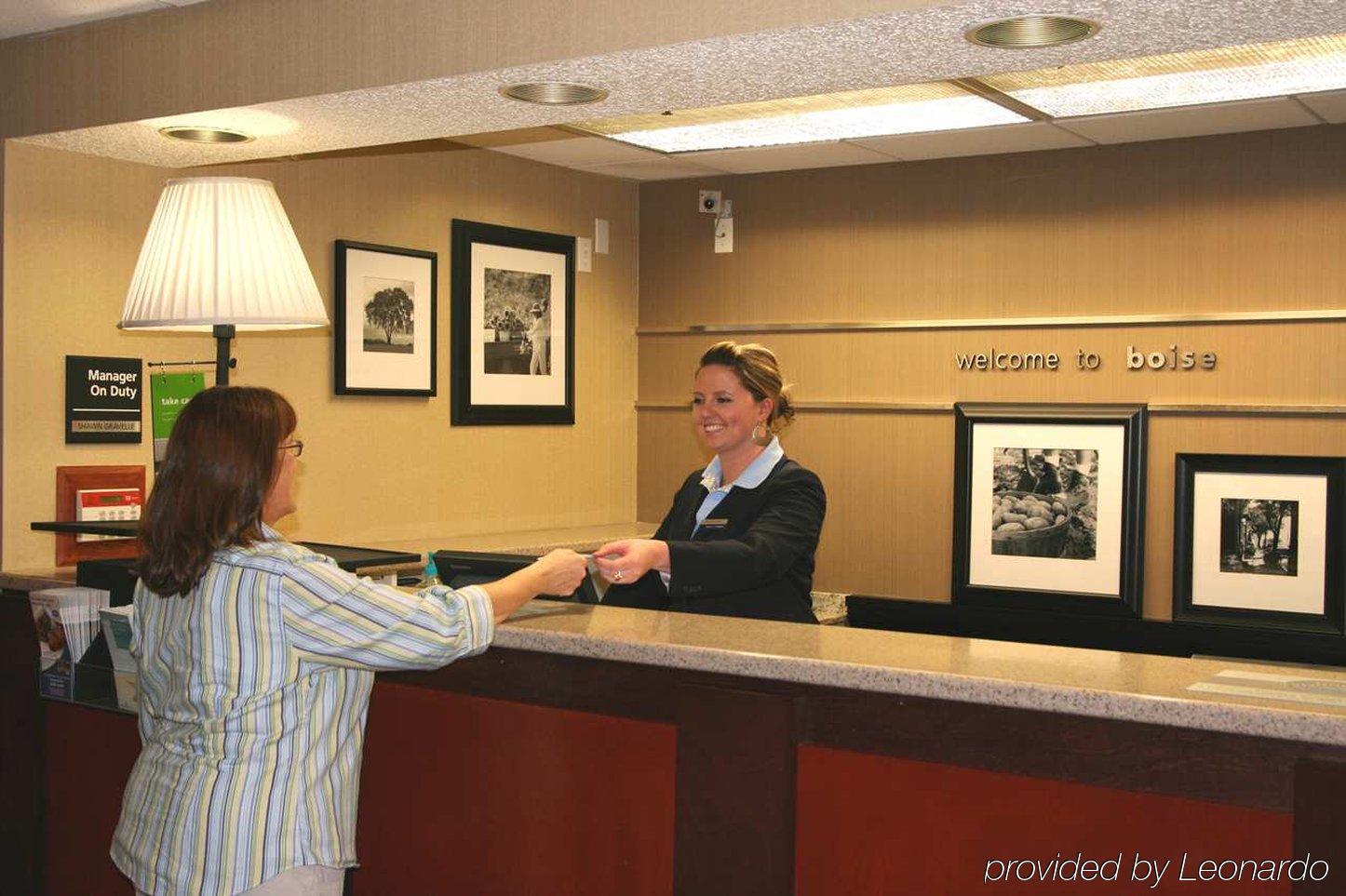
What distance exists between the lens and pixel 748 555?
3.15 m

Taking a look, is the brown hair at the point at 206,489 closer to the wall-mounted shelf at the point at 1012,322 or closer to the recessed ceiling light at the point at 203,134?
the recessed ceiling light at the point at 203,134

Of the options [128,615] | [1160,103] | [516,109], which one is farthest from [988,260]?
[128,615]

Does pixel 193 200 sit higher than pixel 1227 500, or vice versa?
pixel 193 200

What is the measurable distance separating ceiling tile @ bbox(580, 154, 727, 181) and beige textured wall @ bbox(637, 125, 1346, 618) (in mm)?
127

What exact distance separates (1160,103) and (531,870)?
3.10 metres

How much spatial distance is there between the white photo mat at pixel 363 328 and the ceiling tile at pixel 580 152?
0.63 metres

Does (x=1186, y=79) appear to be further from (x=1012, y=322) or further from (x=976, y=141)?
(x=1012, y=322)

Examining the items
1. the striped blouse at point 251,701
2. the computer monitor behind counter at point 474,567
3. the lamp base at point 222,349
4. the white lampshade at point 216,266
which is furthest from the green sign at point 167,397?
the striped blouse at point 251,701

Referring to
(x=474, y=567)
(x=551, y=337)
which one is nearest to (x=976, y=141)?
(x=551, y=337)

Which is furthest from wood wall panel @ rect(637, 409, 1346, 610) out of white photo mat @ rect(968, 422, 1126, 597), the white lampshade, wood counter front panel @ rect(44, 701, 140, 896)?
wood counter front panel @ rect(44, 701, 140, 896)

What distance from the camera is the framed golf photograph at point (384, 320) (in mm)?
4957

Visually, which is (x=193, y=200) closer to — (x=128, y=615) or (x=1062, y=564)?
(x=128, y=615)

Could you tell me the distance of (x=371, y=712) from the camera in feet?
10.1

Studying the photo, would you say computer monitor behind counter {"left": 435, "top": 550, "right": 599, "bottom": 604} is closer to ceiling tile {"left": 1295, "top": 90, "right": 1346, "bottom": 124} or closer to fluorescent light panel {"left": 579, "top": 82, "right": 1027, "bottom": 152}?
fluorescent light panel {"left": 579, "top": 82, "right": 1027, "bottom": 152}
